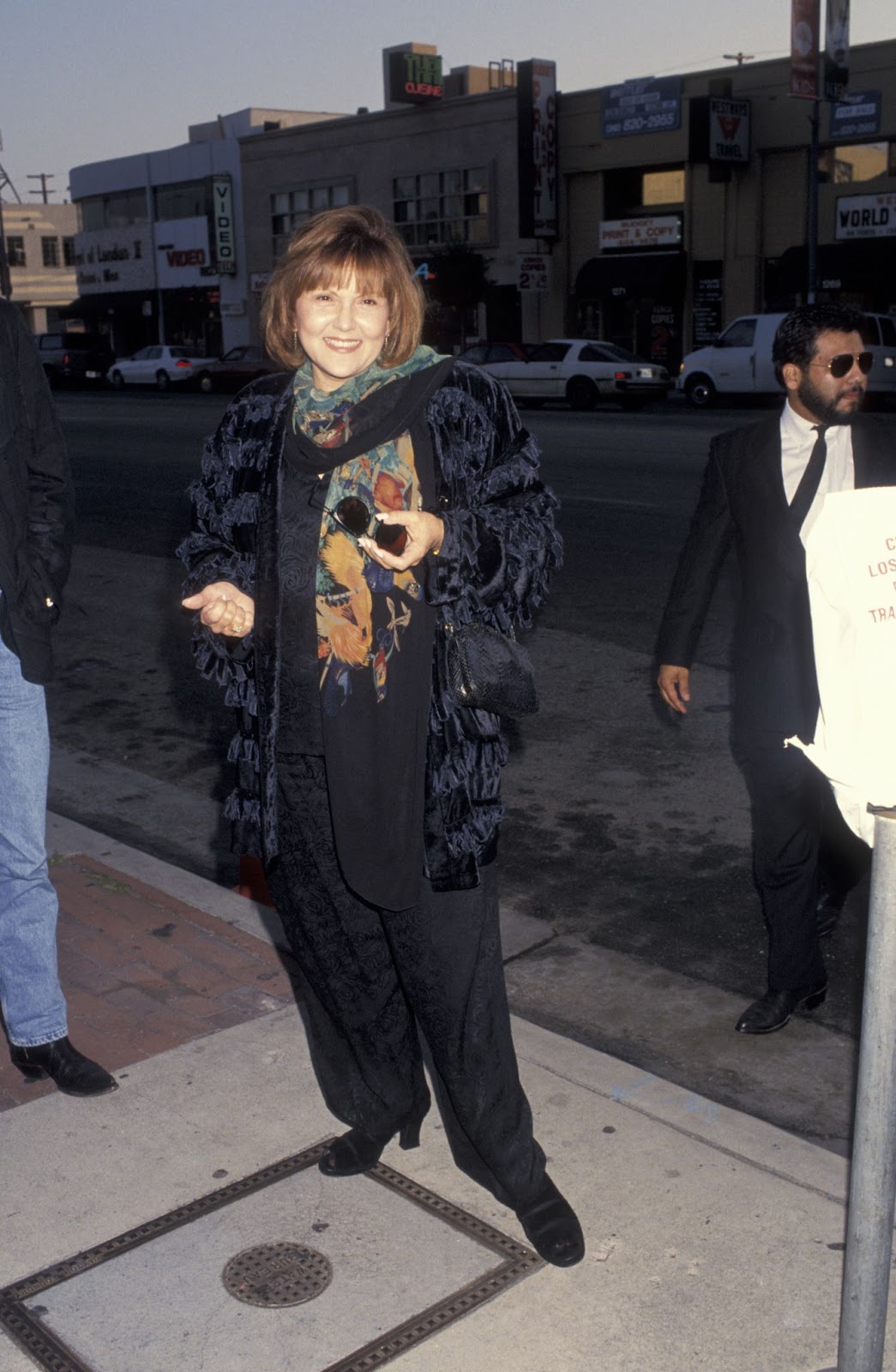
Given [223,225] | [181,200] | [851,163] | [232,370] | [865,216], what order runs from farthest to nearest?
[181,200] → [223,225] → [232,370] → [851,163] → [865,216]

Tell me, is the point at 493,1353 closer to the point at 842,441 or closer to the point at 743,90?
the point at 842,441


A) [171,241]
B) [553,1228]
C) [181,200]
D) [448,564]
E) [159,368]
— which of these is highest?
[181,200]

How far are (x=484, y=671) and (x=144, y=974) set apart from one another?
1.90 metres

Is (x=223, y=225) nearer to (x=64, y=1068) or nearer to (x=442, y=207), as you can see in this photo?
(x=442, y=207)

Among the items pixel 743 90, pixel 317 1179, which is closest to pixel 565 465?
pixel 317 1179

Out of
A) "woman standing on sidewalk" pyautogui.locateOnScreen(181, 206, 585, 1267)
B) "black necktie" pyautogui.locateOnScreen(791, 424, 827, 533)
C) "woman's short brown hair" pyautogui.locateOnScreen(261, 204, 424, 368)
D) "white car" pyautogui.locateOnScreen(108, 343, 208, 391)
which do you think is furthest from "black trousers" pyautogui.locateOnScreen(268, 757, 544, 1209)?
"white car" pyautogui.locateOnScreen(108, 343, 208, 391)

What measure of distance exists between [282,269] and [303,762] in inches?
36.2

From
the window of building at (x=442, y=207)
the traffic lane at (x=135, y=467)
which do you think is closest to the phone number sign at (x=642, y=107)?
the window of building at (x=442, y=207)

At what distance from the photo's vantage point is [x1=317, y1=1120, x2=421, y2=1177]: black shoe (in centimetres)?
306

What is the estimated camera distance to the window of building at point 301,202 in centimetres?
4709

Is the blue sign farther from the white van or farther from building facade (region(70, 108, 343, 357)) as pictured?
building facade (region(70, 108, 343, 357))

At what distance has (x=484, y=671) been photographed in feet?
8.58

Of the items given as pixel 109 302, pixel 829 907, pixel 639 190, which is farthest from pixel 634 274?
pixel 829 907

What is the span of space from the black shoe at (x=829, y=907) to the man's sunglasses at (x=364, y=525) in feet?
8.37
